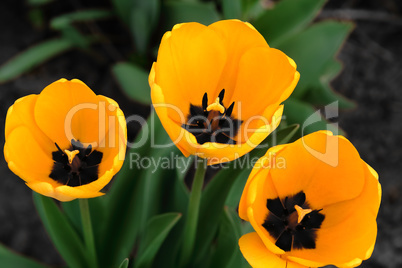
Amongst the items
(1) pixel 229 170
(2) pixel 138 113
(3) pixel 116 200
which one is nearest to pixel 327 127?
(1) pixel 229 170

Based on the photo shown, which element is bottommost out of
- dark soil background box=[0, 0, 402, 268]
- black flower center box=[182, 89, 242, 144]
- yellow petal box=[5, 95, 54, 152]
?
dark soil background box=[0, 0, 402, 268]

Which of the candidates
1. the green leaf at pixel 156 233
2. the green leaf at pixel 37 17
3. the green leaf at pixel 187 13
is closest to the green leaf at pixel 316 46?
the green leaf at pixel 187 13

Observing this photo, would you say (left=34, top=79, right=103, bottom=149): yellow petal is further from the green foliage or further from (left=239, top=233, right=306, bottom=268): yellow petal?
(left=239, top=233, right=306, bottom=268): yellow petal

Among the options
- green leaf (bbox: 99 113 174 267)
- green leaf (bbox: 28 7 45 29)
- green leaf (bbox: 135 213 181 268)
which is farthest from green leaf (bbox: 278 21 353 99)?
green leaf (bbox: 28 7 45 29)

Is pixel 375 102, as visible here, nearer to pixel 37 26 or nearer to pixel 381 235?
pixel 381 235

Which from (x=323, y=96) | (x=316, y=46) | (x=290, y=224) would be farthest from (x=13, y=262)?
(x=323, y=96)

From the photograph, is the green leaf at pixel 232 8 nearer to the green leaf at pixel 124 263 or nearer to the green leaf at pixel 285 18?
the green leaf at pixel 285 18

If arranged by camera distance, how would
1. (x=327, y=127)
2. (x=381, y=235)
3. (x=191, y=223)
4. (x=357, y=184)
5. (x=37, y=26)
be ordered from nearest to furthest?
(x=357, y=184)
(x=191, y=223)
(x=327, y=127)
(x=381, y=235)
(x=37, y=26)
